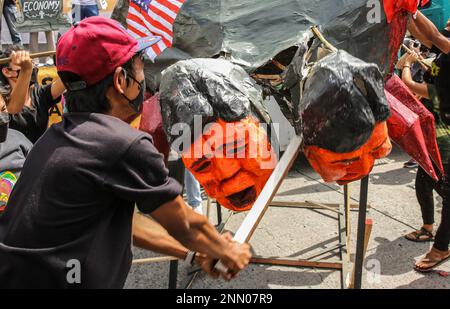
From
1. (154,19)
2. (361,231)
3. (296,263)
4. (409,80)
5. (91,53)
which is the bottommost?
(296,263)

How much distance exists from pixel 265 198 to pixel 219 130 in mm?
346

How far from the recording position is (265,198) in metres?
1.95

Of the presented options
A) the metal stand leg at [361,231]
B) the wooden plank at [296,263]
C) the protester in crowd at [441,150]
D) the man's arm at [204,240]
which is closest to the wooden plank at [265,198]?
the man's arm at [204,240]

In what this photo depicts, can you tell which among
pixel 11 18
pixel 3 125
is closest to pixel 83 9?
pixel 11 18

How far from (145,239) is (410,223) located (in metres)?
3.41

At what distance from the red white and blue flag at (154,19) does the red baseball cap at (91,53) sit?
957mm

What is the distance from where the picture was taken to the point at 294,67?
7.85 feet

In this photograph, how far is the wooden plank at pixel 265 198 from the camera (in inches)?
72.4

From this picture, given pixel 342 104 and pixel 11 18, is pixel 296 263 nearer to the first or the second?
pixel 342 104

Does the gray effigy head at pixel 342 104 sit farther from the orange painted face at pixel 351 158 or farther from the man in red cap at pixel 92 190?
the man in red cap at pixel 92 190

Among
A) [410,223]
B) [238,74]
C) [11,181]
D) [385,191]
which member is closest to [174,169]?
[11,181]

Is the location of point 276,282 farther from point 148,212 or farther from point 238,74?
point 148,212

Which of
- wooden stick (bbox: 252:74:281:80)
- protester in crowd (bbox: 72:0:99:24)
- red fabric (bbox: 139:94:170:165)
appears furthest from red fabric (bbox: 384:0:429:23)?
protester in crowd (bbox: 72:0:99:24)

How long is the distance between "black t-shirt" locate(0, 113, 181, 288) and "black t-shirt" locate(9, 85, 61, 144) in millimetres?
1461
